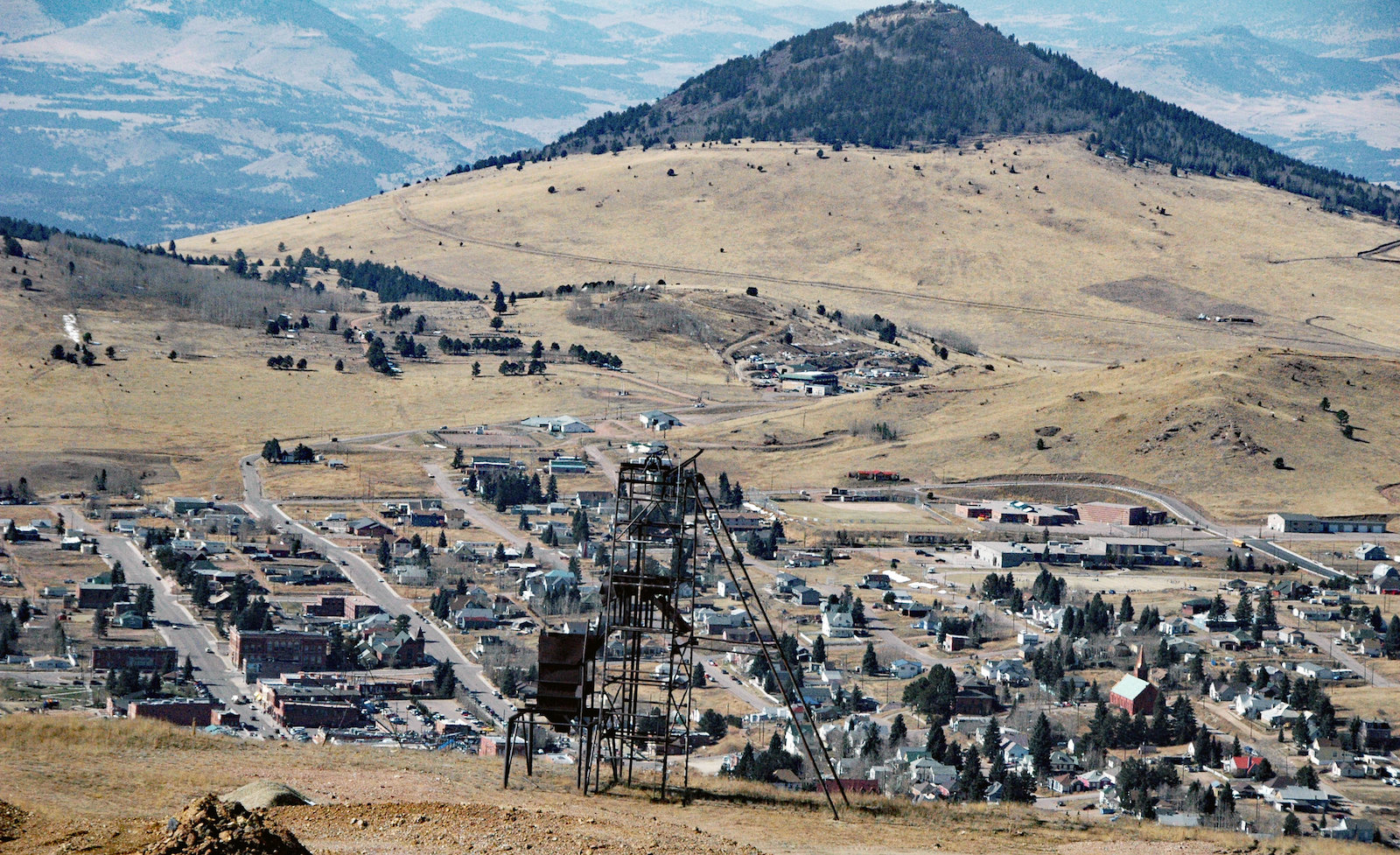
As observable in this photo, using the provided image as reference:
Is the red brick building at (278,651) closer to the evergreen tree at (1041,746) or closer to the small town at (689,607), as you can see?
the small town at (689,607)

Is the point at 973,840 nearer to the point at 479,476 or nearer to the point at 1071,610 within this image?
the point at 1071,610

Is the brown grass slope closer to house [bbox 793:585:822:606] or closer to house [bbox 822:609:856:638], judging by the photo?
house [bbox 793:585:822:606]

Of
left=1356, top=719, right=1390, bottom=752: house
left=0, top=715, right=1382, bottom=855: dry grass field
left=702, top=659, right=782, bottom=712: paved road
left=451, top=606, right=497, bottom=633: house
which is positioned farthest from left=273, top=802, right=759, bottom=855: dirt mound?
left=451, top=606, right=497, bottom=633: house

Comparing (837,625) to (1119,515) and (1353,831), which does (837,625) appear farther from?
→ (1119,515)

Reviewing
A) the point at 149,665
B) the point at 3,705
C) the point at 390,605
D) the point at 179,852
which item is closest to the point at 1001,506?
the point at 390,605

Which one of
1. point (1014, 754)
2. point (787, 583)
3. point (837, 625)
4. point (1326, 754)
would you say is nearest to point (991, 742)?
point (1014, 754)

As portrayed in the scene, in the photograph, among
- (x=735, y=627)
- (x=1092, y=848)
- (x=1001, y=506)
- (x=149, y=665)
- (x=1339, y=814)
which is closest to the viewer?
(x=1092, y=848)
